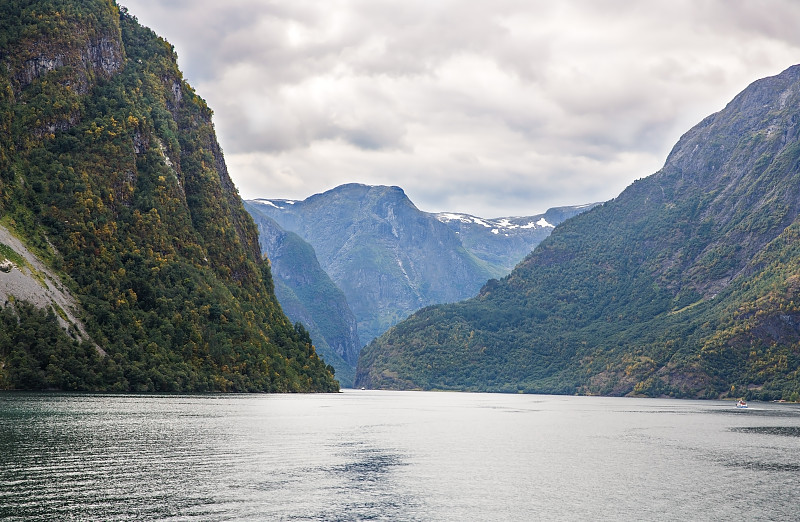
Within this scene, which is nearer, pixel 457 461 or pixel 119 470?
pixel 119 470

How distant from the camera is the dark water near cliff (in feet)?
195

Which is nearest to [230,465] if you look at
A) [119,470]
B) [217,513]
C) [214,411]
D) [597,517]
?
[119,470]

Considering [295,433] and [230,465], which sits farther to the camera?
[295,433]

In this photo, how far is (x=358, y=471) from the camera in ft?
264

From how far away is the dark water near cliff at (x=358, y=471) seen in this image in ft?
195

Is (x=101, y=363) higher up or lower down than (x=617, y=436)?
higher up

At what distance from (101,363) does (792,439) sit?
159 m

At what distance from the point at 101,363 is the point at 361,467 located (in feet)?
440

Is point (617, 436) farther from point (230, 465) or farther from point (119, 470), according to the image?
point (119, 470)

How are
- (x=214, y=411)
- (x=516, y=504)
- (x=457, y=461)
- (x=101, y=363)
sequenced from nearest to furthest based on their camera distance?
(x=516, y=504)
(x=457, y=461)
(x=214, y=411)
(x=101, y=363)

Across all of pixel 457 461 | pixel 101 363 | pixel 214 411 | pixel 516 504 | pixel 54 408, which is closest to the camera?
pixel 516 504

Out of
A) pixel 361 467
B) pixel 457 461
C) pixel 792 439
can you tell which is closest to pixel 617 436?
pixel 792 439

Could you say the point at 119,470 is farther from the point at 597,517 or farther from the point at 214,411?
the point at 214,411

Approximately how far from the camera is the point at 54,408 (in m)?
125
